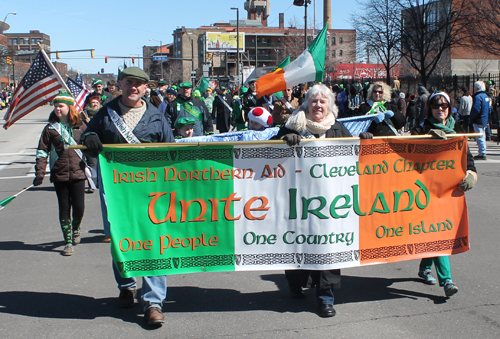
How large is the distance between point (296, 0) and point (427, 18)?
9.73m

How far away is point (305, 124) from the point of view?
4.38 meters

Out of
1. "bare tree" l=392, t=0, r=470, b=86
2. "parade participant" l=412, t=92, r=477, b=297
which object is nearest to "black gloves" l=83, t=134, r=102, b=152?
"parade participant" l=412, t=92, r=477, b=297

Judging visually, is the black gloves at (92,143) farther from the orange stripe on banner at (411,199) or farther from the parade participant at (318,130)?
the orange stripe on banner at (411,199)

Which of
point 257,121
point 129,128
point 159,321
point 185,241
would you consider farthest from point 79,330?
point 257,121

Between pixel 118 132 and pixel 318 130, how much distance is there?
160 centimetres

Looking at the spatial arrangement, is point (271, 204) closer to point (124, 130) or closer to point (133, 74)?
point (124, 130)

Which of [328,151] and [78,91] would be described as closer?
[328,151]

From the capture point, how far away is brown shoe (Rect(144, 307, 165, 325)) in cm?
407

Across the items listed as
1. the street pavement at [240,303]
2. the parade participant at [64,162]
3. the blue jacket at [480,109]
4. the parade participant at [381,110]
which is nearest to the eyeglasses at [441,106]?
the parade participant at [381,110]

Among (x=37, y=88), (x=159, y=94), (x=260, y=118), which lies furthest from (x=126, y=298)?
(x=159, y=94)

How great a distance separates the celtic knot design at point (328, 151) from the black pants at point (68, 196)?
318 centimetres

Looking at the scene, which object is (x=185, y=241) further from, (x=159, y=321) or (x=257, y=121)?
(x=257, y=121)

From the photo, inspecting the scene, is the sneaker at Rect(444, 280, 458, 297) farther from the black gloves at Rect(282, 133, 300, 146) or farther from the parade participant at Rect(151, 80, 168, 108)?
the parade participant at Rect(151, 80, 168, 108)

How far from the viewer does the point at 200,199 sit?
419 cm
